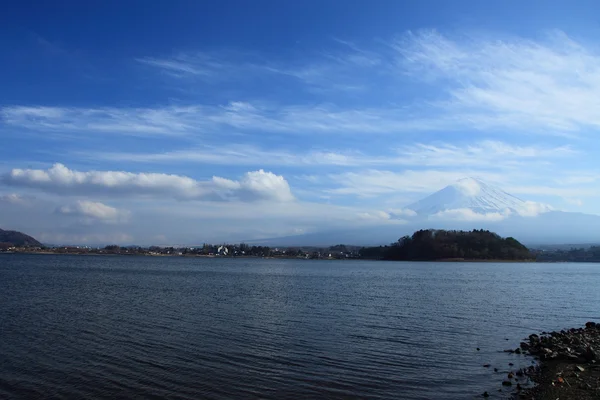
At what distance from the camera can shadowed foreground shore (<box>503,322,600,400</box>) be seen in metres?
13.9

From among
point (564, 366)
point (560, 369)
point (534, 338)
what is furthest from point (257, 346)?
point (534, 338)

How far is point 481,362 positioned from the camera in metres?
18.2

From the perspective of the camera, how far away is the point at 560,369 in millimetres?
16922

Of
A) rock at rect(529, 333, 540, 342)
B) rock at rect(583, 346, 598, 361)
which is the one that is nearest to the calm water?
rock at rect(529, 333, 540, 342)

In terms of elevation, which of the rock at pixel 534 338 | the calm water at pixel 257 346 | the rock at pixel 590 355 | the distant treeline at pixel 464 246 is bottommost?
the calm water at pixel 257 346

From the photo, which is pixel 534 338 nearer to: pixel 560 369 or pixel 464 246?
pixel 560 369

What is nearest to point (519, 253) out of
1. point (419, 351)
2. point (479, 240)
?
point (479, 240)

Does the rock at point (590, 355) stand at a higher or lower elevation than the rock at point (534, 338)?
higher

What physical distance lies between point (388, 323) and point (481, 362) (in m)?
9.25

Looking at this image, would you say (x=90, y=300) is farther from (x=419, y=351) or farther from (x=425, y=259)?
(x=425, y=259)

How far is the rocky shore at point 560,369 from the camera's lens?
547 inches

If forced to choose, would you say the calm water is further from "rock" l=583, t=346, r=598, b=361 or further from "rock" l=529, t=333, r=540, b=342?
"rock" l=583, t=346, r=598, b=361

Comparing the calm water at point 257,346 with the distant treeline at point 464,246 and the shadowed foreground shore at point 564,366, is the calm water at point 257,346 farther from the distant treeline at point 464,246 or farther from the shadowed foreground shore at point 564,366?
the distant treeline at point 464,246

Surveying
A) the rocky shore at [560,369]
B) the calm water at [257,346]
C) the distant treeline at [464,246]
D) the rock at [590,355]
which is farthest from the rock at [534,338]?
the distant treeline at [464,246]
